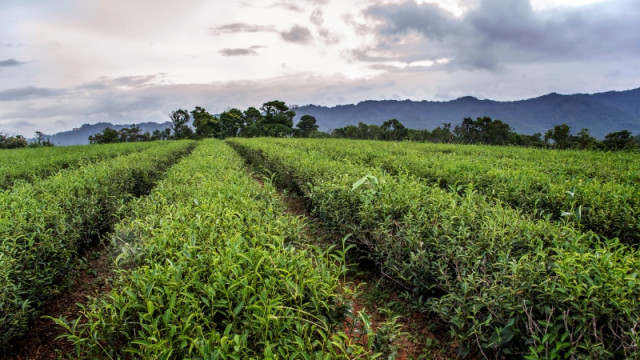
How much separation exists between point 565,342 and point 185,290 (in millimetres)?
2381

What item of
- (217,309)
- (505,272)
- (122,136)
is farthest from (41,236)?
(122,136)

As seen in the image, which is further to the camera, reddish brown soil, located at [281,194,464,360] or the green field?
reddish brown soil, located at [281,194,464,360]

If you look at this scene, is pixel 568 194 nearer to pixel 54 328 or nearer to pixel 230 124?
pixel 54 328

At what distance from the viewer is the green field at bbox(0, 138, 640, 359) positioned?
163cm

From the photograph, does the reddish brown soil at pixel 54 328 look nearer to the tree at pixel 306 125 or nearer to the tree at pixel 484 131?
the tree at pixel 484 131

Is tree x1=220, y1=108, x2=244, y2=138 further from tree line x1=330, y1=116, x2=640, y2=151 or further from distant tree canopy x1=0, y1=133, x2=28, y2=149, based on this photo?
distant tree canopy x1=0, y1=133, x2=28, y2=149

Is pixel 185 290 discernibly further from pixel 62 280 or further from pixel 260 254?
pixel 62 280

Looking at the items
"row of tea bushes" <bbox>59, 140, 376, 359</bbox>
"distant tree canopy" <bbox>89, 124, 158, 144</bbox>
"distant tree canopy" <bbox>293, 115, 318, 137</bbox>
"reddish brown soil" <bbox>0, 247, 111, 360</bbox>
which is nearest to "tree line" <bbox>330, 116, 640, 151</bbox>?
"distant tree canopy" <bbox>293, 115, 318, 137</bbox>

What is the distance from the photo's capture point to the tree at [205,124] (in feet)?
239

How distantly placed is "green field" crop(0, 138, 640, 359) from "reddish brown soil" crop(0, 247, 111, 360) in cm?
20

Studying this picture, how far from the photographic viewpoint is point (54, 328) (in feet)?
11.7

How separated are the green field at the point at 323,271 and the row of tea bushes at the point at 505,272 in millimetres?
16

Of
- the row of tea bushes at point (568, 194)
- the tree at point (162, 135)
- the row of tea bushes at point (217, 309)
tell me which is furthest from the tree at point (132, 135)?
the row of tea bushes at point (217, 309)

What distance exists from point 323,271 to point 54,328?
368 cm
